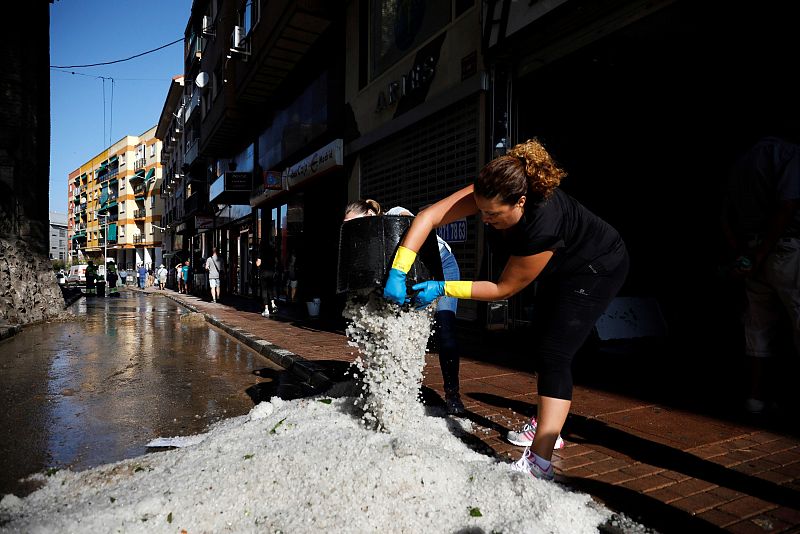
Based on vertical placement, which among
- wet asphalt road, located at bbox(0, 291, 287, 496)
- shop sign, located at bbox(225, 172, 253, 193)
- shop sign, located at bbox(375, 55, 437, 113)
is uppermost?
shop sign, located at bbox(375, 55, 437, 113)

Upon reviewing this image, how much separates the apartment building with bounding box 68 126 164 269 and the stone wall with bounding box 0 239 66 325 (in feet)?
158

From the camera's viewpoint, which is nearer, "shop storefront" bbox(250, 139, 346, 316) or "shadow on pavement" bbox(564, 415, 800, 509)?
"shadow on pavement" bbox(564, 415, 800, 509)

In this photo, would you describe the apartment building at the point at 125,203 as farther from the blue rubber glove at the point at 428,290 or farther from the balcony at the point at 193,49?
the blue rubber glove at the point at 428,290

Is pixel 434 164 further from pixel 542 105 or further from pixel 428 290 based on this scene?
pixel 428 290

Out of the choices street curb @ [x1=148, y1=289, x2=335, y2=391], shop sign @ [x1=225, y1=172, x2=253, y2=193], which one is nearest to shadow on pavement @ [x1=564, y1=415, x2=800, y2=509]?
street curb @ [x1=148, y1=289, x2=335, y2=391]

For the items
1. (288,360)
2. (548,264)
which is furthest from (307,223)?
(548,264)

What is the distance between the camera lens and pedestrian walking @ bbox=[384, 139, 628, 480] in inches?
94.8

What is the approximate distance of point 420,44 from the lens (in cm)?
927

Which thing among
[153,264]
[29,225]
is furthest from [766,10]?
[153,264]

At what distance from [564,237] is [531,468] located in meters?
1.18

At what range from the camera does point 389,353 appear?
120 inches

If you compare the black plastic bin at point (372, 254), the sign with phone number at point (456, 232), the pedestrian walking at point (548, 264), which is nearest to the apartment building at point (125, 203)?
the sign with phone number at point (456, 232)

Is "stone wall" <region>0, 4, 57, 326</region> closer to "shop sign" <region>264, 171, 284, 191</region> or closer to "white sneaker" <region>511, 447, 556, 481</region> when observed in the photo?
"shop sign" <region>264, 171, 284, 191</region>

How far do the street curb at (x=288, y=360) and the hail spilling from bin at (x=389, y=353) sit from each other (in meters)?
1.83
